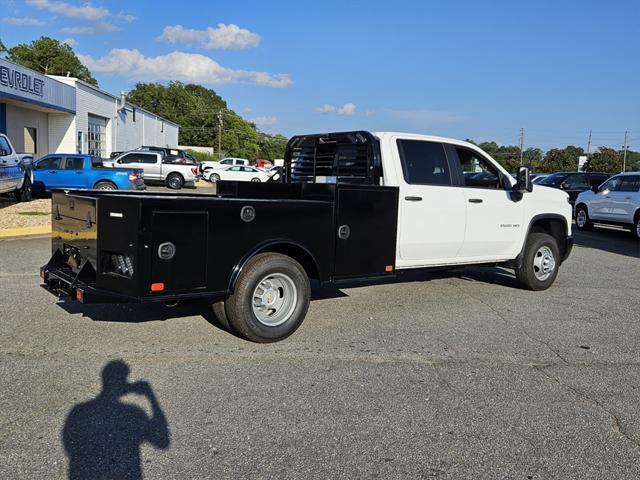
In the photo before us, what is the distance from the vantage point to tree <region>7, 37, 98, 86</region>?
69.9 m

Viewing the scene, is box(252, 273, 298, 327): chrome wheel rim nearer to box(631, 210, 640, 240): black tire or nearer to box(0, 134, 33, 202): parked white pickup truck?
box(0, 134, 33, 202): parked white pickup truck

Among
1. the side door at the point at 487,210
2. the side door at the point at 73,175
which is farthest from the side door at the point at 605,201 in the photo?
the side door at the point at 73,175

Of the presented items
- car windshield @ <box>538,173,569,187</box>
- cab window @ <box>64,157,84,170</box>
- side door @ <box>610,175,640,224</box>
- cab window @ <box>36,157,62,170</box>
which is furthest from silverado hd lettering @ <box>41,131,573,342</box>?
car windshield @ <box>538,173,569,187</box>

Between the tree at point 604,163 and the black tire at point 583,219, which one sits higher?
the tree at point 604,163

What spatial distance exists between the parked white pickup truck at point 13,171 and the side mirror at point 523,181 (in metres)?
12.5

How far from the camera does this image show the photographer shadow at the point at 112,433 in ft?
10.7

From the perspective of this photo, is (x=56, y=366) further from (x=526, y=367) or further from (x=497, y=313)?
(x=497, y=313)

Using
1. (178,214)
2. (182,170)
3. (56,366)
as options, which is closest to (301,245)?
(178,214)

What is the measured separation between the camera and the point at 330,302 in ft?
24.0

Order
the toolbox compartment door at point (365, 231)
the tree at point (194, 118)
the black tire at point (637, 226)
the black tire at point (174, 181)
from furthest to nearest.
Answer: the tree at point (194, 118), the black tire at point (174, 181), the black tire at point (637, 226), the toolbox compartment door at point (365, 231)

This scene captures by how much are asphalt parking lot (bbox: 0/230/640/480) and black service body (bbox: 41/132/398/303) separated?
630 millimetres

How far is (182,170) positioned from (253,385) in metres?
26.5

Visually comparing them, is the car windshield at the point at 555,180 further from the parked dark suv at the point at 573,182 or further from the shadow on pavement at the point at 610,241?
the shadow on pavement at the point at 610,241

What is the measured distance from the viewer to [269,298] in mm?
5555
